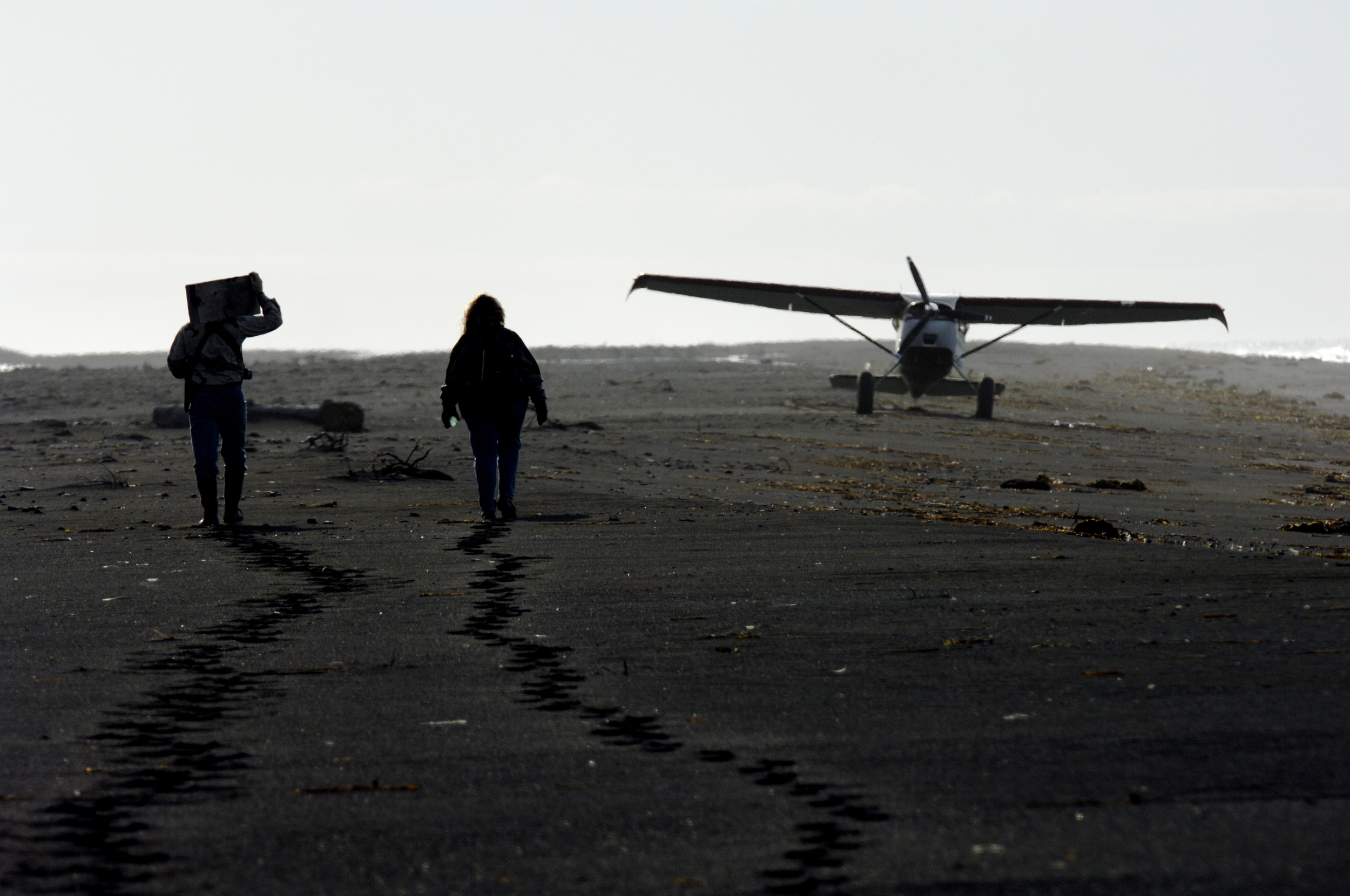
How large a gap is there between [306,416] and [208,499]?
9.22m

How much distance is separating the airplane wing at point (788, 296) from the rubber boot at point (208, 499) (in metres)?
14.8

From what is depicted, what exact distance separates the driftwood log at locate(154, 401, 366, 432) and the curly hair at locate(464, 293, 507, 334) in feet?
24.7

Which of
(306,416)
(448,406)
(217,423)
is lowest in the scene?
(306,416)

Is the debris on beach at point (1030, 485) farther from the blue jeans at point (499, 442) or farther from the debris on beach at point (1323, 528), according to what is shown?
the blue jeans at point (499, 442)

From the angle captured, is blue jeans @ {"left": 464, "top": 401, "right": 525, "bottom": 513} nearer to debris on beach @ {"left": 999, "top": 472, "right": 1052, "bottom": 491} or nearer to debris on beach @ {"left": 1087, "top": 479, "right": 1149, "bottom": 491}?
debris on beach @ {"left": 999, "top": 472, "right": 1052, "bottom": 491}

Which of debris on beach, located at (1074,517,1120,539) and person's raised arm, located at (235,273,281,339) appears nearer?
debris on beach, located at (1074,517,1120,539)

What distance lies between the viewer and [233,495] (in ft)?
23.6

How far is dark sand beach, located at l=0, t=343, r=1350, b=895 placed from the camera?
212 centimetres

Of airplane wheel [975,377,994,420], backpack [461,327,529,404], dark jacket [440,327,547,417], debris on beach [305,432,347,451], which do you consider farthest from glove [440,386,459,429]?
airplane wheel [975,377,994,420]

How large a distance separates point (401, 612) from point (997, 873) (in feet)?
9.36

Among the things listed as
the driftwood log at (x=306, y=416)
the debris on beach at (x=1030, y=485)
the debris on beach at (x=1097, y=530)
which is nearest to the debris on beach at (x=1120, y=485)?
the debris on beach at (x=1030, y=485)

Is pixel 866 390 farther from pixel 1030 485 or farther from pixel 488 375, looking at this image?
pixel 488 375

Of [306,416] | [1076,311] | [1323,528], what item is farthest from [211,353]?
[1076,311]

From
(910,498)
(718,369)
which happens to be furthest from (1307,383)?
(910,498)
